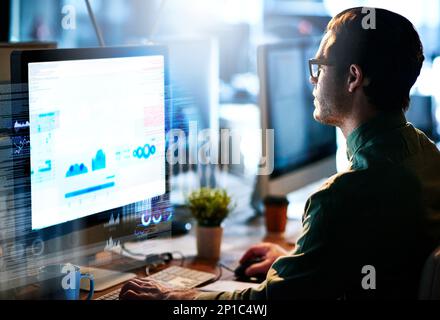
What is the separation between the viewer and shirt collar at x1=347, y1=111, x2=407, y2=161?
147 cm

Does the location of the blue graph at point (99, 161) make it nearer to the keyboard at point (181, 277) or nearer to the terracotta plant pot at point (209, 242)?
the keyboard at point (181, 277)

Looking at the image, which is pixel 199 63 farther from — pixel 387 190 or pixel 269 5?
pixel 269 5

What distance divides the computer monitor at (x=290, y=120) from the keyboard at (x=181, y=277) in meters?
0.61

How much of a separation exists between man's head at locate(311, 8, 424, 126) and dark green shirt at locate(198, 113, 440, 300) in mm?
101

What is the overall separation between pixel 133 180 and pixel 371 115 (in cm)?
62

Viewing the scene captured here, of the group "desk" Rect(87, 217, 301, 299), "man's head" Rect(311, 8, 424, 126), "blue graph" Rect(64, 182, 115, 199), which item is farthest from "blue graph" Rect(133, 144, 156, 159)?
"man's head" Rect(311, 8, 424, 126)

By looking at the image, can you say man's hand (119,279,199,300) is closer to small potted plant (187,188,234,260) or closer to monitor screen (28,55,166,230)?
monitor screen (28,55,166,230)

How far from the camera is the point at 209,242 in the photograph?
2.04 meters

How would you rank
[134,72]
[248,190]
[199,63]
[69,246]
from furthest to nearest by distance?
[248,190] → [199,63] → [134,72] → [69,246]

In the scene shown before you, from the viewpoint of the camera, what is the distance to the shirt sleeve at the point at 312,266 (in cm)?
135

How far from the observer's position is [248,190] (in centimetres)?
286

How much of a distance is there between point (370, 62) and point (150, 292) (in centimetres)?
67
